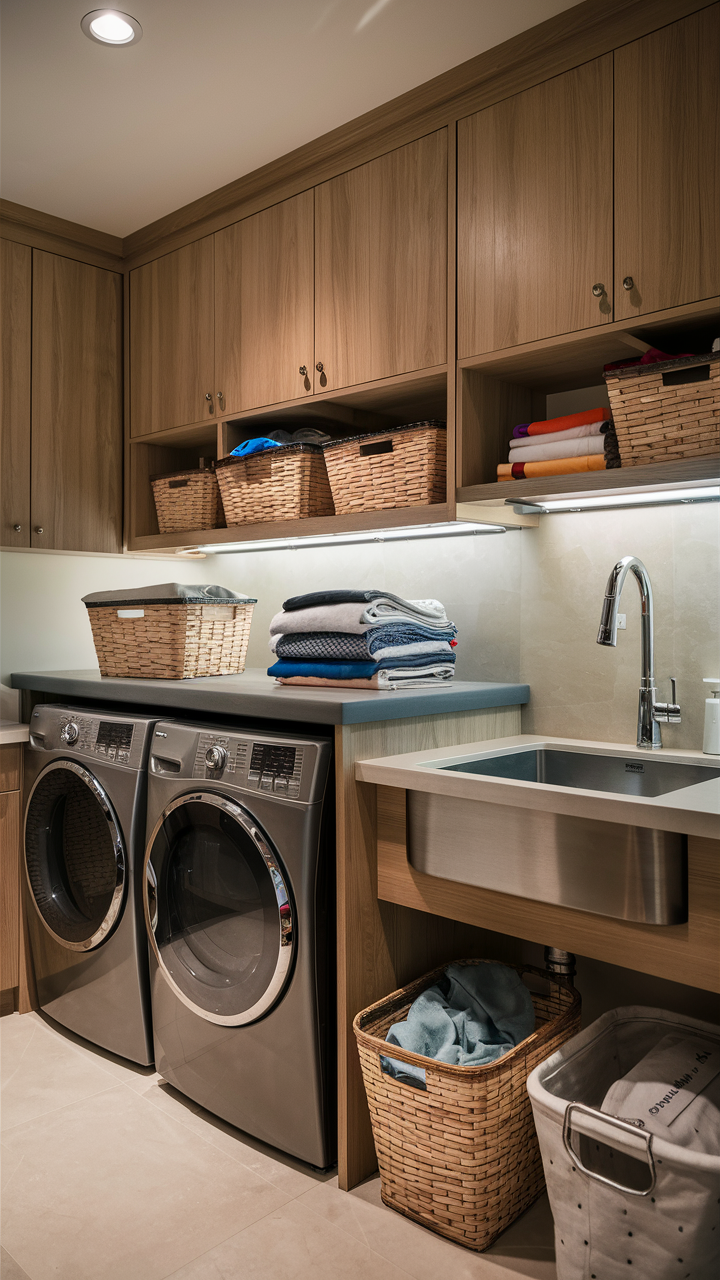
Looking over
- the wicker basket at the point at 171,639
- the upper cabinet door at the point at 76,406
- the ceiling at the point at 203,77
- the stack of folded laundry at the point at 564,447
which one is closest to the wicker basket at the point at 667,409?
the stack of folded laundry at the point at 564,447


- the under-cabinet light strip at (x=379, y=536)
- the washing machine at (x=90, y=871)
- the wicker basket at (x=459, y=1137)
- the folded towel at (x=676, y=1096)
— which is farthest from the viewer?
the under-cabinet light strip at (x=379, y=536)

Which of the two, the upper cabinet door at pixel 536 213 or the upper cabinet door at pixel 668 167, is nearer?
the upper cabinet door at pixel 668 167

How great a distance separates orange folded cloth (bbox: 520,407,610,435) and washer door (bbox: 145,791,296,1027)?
3.43 ft

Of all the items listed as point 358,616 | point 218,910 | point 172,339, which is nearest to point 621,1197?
point 218,910

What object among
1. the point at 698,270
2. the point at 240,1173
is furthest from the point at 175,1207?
the point at 698,270

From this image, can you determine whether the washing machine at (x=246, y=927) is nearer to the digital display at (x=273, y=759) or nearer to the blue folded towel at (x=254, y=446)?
the digital display at (x=273, y=759)

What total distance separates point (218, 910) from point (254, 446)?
127cm

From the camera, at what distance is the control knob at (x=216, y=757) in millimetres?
1899

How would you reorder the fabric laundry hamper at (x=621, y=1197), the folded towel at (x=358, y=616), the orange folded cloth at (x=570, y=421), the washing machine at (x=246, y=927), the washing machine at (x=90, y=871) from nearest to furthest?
1. the fabric laundry hamper at (x=621, y=1197)
2. the washing machine at (x=246, y=927)
3. the orange folded cloth at (x=570, y=421)
4. the folded towel at (x=358, y=616)
5. the washing machine at (x=90, y=871)

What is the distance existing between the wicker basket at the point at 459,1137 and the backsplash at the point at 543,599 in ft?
2.48

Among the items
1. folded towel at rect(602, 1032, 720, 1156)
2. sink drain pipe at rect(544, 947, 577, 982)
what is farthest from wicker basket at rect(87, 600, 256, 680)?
folded towel at rect(602, 1032, 720, 1156)

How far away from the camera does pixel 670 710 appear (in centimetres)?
193

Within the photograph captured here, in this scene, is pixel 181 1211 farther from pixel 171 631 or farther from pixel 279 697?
pixel 171 631

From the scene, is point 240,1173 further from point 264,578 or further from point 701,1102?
point 264,578
